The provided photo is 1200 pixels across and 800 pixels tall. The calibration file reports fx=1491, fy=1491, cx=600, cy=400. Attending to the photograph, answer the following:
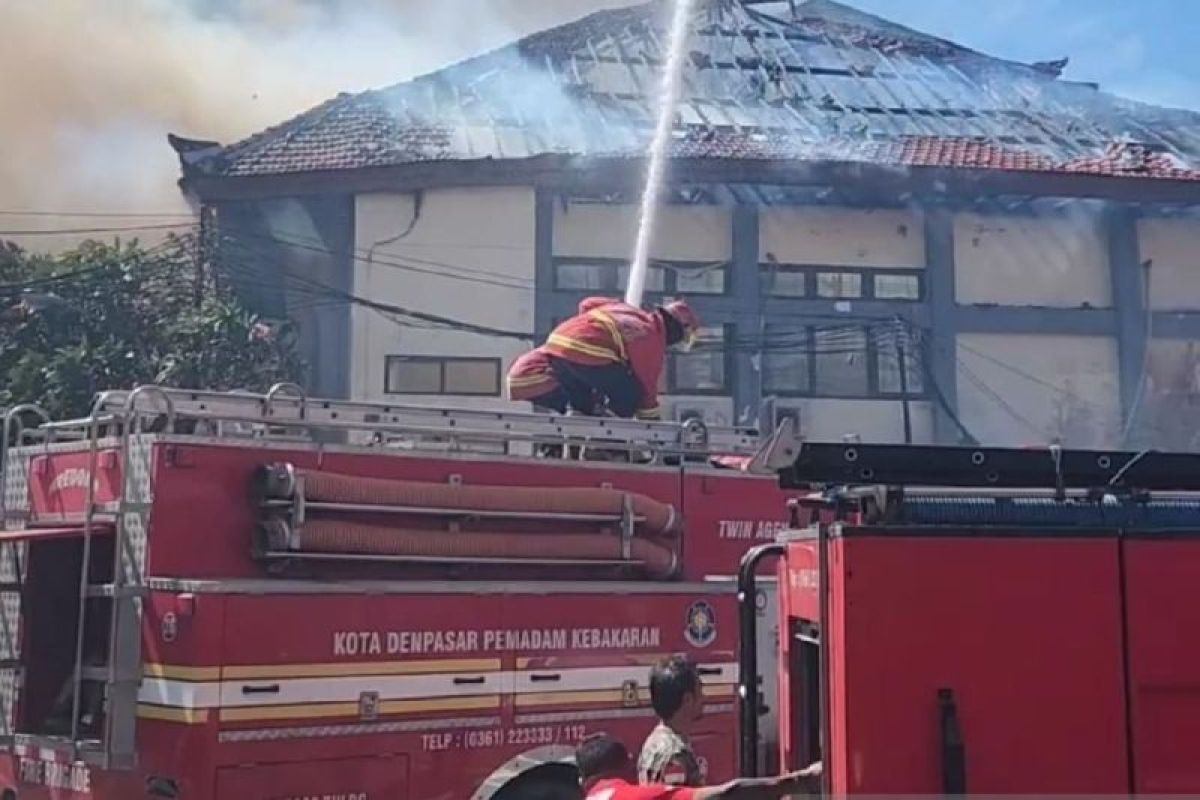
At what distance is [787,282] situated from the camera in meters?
21.0

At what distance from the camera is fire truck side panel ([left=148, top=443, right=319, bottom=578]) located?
666 centimetres

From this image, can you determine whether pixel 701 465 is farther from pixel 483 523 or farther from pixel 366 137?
pixel 366 137

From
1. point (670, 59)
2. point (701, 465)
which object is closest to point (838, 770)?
point (701, 465)

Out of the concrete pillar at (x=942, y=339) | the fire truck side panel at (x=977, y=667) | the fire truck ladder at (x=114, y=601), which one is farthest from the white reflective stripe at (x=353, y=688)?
the concrete pillar at (x=942, y=339)

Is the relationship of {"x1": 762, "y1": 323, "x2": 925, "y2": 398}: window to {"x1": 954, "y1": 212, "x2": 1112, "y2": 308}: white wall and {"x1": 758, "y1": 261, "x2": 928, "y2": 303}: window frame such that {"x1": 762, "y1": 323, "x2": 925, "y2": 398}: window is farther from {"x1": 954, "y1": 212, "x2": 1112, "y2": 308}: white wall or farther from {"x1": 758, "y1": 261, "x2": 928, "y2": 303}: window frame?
{"x1": 954, "y1": 212, "x2": 1112, "y2": 308}: white wall

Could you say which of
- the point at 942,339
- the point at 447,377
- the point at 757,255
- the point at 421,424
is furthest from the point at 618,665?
the point at 942,339

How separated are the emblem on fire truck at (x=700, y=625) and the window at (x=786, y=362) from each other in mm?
12824

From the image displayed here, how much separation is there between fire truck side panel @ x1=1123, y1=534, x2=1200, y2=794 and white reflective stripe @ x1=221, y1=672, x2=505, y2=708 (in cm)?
411

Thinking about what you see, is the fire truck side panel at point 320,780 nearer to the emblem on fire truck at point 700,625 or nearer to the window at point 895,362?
the emblem on fire truck at point 700,625

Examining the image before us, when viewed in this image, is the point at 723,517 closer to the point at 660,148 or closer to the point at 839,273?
the point at 660,148

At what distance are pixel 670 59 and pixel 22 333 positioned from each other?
11668mm

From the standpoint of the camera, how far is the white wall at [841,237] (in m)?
21.0

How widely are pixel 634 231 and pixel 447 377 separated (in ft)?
10.7

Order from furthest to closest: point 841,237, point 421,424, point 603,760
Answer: point 841,237 < point 421,424 < point 603,760
